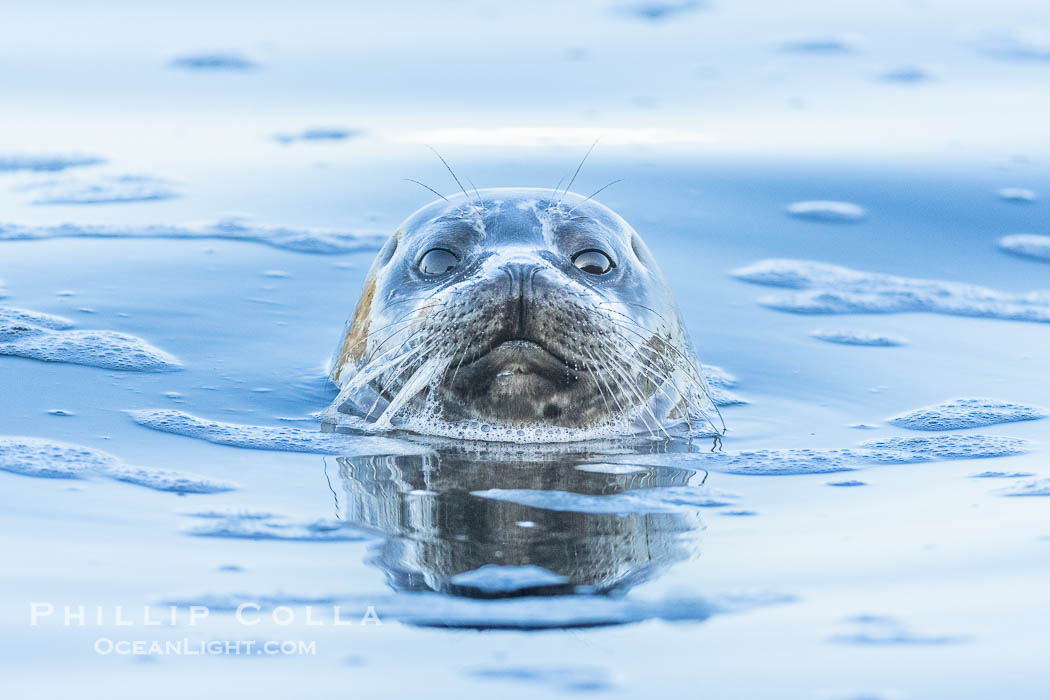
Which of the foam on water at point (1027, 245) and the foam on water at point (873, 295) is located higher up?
the foam on water at point (1027, 245)

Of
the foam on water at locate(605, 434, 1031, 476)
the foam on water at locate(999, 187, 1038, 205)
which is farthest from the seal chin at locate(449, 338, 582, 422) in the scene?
the foam on water at locate(999, 187, 1038, 205)

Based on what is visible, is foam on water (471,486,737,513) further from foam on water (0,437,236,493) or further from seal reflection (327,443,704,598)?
foam on water (0,437,236,493)

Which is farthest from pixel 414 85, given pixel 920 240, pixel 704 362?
pixel 704 362

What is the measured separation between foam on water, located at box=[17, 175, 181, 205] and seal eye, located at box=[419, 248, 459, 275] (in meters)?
3.53

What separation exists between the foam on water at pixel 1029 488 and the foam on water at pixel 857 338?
2.19 metres

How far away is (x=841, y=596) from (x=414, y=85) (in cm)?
705

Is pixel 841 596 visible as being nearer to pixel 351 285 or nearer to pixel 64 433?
pixel 64 433

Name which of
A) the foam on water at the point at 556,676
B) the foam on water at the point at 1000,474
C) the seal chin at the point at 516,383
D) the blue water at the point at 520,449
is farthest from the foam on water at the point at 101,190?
the foam on water at the point at 556,676

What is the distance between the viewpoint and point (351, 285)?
730 cm

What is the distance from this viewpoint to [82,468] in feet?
14.4

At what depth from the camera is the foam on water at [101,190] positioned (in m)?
8.36

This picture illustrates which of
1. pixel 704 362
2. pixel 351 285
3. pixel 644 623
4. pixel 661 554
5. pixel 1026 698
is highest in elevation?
pixel 351 285

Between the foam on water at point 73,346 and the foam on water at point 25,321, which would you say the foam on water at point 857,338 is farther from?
the foam on water at point 25,321

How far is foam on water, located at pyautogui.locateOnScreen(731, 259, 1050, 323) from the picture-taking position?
716 cm
